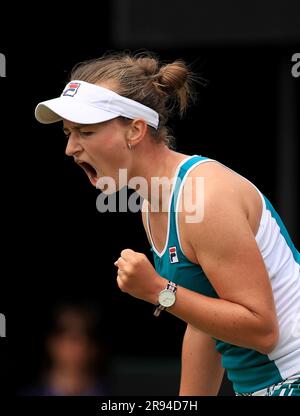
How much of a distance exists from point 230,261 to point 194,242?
12 centimetres

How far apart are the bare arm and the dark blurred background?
7.79ft

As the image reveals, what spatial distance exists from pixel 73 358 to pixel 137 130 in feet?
8.55

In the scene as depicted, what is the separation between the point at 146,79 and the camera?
297 cm

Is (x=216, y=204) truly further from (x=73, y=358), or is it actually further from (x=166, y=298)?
(x=73, y=358)

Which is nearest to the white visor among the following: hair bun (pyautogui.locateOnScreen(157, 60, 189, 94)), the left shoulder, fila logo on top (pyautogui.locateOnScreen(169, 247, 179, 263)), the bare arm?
hair bun (pyautogui.locateOnScreen(157, 60, 189, 94))

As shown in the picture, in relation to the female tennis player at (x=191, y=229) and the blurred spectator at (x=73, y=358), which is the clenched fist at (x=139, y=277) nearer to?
the female tennis player at (x=191, y=229)

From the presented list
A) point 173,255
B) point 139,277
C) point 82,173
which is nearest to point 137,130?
point 173,255

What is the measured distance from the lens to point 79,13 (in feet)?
18.7

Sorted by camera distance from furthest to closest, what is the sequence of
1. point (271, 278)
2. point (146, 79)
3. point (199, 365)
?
point (199, 365) → point (146, 79) → point (271, 278)

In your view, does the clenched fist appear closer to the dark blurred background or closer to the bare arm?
the bare arm

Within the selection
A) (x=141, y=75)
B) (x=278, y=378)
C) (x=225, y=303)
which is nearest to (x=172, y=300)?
(x=225, y=303)

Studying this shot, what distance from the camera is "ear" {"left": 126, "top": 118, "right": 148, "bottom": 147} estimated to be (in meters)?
2.88

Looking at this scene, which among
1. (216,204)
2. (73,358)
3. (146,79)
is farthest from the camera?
(73,358)

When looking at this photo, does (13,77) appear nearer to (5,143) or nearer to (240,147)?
(5,143)
